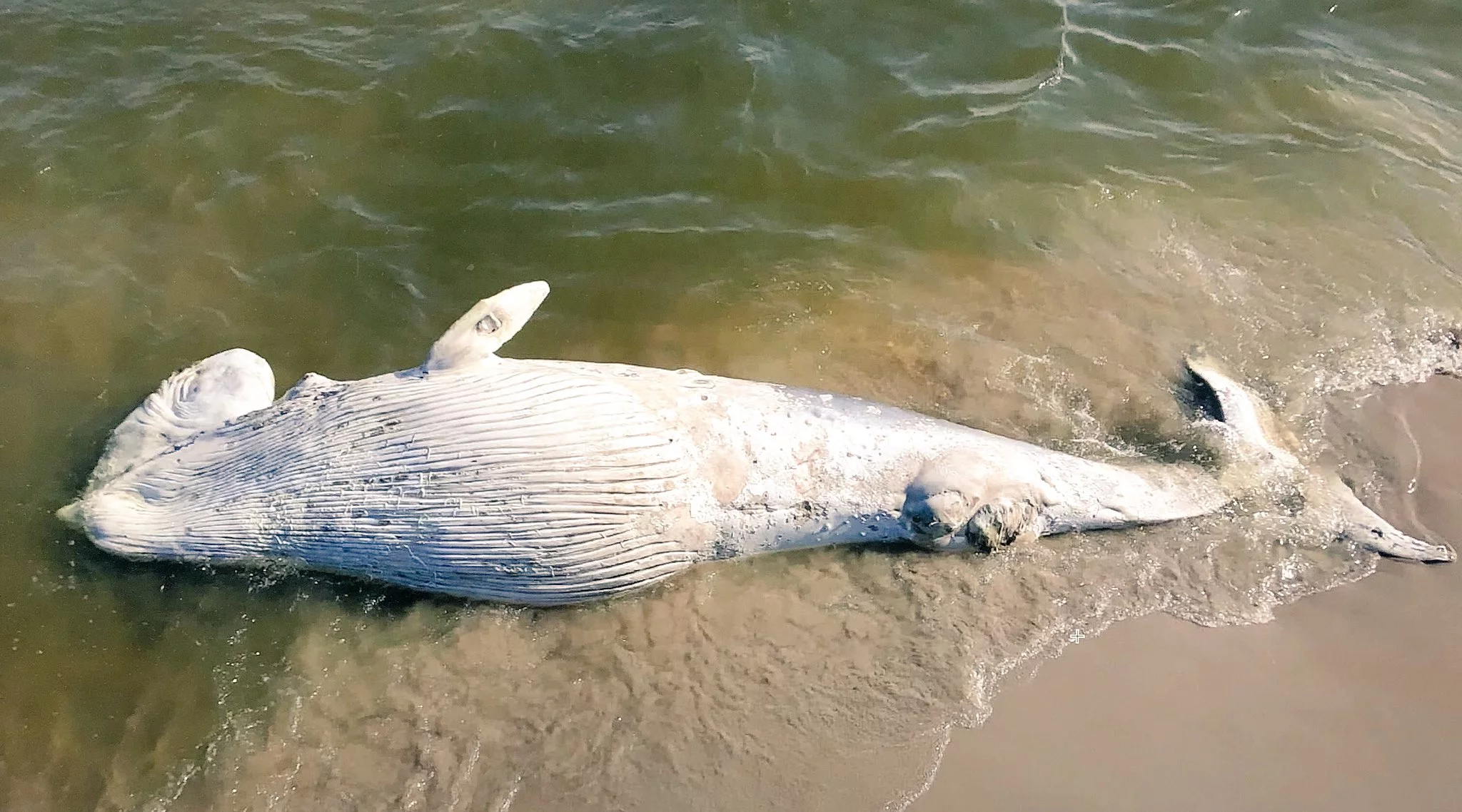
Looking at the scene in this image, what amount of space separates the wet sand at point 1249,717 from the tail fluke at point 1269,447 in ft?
0.44

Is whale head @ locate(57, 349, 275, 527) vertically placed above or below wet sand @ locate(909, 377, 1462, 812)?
above

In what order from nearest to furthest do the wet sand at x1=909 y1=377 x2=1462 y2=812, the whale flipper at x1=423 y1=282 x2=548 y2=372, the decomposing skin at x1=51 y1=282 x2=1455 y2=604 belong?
the wet sand at x1=909 y1=377 x2=1462 y2=812 < the decomposing skin at x1=51 y1=282 x2=1455 y2=604 < the whale flipper at x1=423 y1=282 x2=548 y2=372

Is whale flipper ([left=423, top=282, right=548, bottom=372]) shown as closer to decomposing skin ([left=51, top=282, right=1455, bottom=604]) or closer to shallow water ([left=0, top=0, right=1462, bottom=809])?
decomposing skin ([left=51, top=282, right=1455, bottom=604])

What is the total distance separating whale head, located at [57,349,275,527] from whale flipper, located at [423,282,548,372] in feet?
4.65

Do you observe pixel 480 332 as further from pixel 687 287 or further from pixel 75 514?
pixel 75 514

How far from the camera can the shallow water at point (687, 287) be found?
5.48 m

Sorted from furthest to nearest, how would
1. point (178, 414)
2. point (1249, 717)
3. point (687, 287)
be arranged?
point (687, 287)
point (178, 414)
point (1249, 717)

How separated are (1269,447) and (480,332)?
18.7ft

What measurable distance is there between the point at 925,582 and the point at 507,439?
2901mm

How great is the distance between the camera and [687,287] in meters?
7.87

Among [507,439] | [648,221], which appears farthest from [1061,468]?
[648,221]

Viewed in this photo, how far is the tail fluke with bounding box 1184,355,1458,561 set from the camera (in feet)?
19.2

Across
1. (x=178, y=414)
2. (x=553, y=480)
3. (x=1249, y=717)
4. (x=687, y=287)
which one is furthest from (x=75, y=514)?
(x=1249, y=717)

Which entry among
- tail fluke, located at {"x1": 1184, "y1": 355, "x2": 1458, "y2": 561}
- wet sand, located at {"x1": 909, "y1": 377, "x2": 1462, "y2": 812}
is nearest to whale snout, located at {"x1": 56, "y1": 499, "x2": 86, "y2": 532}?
wet sand, located at {"x1": 909, "y1": 377, "x2": 1462, "y2": 812}
